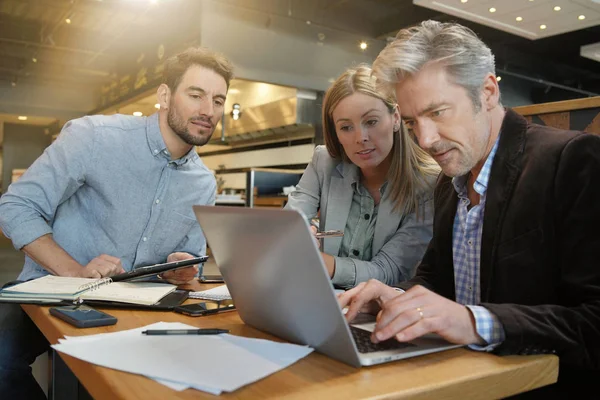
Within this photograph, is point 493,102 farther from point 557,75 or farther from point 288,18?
point 557,75

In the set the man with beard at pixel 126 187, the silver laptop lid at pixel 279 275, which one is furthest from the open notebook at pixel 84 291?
the silver laptop lid at pixel 279 275

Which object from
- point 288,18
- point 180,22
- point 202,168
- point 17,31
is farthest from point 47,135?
point 202,168

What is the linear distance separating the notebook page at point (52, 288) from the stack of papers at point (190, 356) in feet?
1.17

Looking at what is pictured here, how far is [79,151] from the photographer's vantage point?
1.96 meters

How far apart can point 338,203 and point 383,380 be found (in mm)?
1232

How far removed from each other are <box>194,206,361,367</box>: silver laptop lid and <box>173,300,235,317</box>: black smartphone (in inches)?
6.6

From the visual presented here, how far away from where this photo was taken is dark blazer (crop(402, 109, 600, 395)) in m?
0.90

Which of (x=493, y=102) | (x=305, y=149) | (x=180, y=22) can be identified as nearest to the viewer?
(x=493, y=102)

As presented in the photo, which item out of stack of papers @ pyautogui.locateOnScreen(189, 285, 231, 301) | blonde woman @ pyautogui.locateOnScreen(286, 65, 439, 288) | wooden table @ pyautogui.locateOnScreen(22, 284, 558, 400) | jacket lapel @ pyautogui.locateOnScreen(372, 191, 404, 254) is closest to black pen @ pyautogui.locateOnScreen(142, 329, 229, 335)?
wooden table @ pyautogui.locateOnScreen(22, 284, 558, 400)

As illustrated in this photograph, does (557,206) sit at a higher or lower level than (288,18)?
lower

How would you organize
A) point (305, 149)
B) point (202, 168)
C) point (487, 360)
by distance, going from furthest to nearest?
point (305, 149) → point (202, 168) → point (487, 360)

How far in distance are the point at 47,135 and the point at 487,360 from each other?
15.5m

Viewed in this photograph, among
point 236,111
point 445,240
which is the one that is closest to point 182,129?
point 445,240

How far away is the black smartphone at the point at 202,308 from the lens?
1.16m
